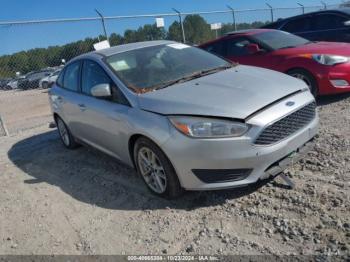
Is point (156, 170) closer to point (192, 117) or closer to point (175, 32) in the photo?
point (192, 117)

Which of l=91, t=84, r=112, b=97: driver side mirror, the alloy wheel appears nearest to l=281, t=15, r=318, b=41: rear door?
l=91, t=84, r=112, b=97: driver side mirror

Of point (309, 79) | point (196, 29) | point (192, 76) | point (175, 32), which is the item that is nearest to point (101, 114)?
point (192, 76)

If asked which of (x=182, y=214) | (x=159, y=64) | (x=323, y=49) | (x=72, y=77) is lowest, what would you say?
(x=182, y=214)

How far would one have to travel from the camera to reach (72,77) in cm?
569

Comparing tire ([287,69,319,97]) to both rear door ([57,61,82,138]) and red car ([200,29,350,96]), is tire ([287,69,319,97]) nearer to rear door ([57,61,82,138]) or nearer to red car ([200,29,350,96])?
red car ([200,29,350,96])

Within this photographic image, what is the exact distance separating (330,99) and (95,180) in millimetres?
4385

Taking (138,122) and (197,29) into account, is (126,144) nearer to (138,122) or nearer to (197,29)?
(138,122)

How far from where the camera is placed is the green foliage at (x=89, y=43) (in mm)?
11571

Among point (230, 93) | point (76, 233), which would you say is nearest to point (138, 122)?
point (230, 93)

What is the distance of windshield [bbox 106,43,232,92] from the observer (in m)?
4.29

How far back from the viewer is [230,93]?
3.69 m

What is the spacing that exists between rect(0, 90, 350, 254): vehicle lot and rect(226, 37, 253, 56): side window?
2.81m

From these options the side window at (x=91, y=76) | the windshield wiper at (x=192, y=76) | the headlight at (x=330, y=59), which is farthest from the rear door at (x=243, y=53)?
the side window at (x=91, y=76)

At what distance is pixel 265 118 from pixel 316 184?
99 centimetres
